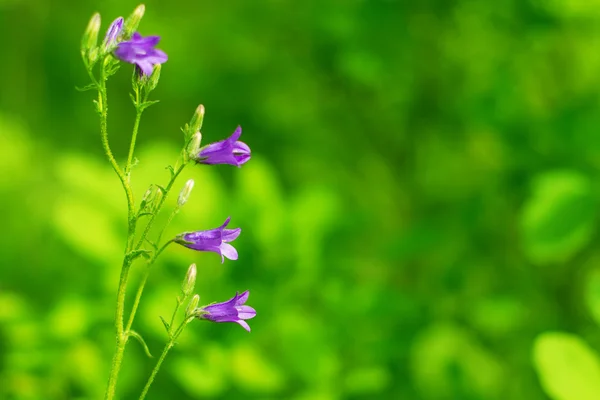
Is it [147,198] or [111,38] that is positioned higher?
[111,38]

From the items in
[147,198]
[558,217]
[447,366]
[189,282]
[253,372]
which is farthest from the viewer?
[447,366]

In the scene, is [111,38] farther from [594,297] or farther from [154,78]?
[594,297]

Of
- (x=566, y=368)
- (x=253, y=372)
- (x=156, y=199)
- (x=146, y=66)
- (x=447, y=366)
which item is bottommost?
(x=447, y=366)

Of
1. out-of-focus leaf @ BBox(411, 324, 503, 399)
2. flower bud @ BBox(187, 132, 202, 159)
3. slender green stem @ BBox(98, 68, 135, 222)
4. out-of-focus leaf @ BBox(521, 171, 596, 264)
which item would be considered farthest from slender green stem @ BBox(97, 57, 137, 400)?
out-of-focus leaf @ BBox(411, 324, 503, 399)

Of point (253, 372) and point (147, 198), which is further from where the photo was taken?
point (253, 372)

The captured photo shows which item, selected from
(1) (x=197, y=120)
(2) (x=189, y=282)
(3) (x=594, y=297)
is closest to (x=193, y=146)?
(1) (x=197, y=120)

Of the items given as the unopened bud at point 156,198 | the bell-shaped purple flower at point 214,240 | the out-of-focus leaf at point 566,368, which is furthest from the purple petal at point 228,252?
the out-of-focus leaf at point 566,368

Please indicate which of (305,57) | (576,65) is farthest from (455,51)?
(305,57)
